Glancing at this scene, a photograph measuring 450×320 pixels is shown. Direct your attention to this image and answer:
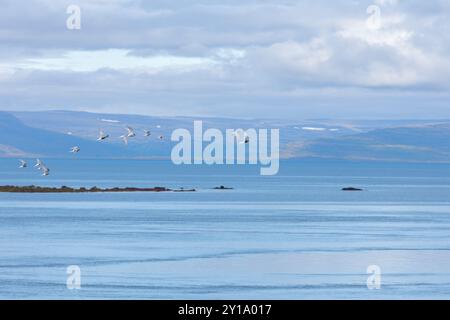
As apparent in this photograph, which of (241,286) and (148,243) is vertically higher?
(148,243)

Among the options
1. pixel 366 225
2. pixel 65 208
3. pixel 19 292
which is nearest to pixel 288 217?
pixel 366 225

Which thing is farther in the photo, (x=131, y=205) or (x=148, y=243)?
(x=131, y=205)

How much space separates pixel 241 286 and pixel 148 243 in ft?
64.8

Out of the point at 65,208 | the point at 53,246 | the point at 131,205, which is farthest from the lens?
the point at 131,205

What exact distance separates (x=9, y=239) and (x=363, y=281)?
26.2 m

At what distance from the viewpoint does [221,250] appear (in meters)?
60.7

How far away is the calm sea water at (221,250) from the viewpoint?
44.9 m

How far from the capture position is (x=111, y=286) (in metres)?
45.1

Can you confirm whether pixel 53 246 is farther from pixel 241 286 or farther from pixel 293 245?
pixel 241 286

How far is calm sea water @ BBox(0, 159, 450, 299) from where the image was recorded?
44.9 meters

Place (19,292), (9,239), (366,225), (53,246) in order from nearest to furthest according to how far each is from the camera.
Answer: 1. (19,292)
2. (53,246)
3. (9,239)
4. (366,225)
